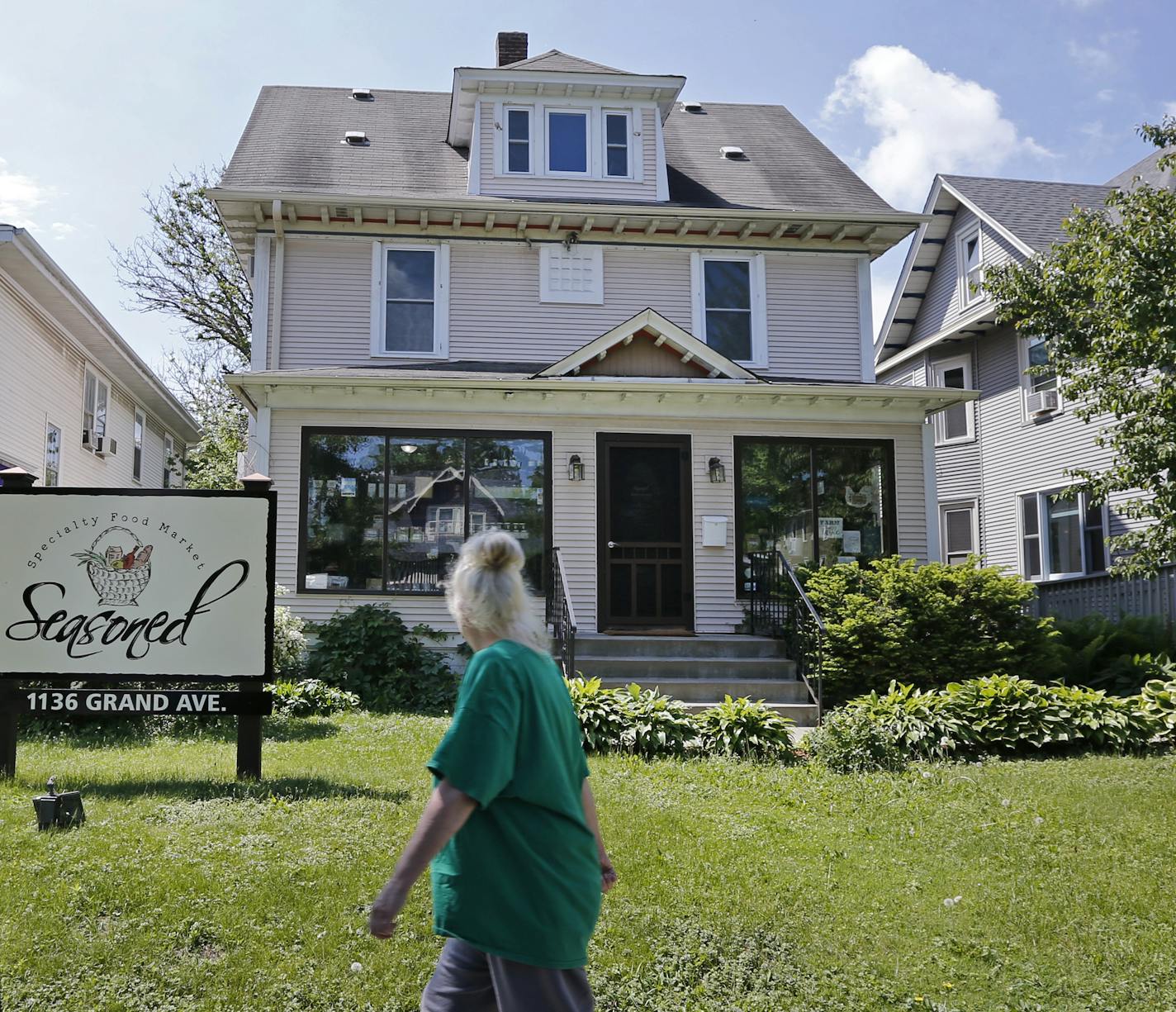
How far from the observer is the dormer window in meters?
14.4

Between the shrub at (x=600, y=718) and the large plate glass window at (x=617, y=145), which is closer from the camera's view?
the shrub at (x=600, y=718)

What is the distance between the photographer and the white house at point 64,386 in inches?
566

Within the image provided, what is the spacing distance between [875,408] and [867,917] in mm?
8990

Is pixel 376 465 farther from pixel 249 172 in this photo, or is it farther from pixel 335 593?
pixel 249 172

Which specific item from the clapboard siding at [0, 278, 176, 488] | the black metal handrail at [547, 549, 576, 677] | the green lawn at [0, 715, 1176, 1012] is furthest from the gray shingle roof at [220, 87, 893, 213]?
the green lawn at [0, 715, 1176, 1012]

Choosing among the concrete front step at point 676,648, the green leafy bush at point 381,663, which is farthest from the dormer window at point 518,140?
the concrete front step at point 676,648

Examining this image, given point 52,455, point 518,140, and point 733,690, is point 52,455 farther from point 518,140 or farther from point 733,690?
point 733,690

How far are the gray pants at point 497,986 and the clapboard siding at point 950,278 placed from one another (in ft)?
60.9

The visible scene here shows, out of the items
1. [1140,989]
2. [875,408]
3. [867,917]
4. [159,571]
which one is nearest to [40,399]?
Result: [159,571]

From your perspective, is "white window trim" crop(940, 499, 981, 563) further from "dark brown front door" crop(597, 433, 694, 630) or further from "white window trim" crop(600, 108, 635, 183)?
"white window trim" crop(600, 108, 635, 183)

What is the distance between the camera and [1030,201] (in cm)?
1997

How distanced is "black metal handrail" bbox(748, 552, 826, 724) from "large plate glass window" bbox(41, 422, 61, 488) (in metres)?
11.2

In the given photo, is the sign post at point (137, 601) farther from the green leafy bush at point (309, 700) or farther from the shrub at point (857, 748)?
the shrub at point (857, 748)


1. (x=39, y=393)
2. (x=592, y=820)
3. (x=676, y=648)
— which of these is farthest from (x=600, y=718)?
(x=39, y=393)
